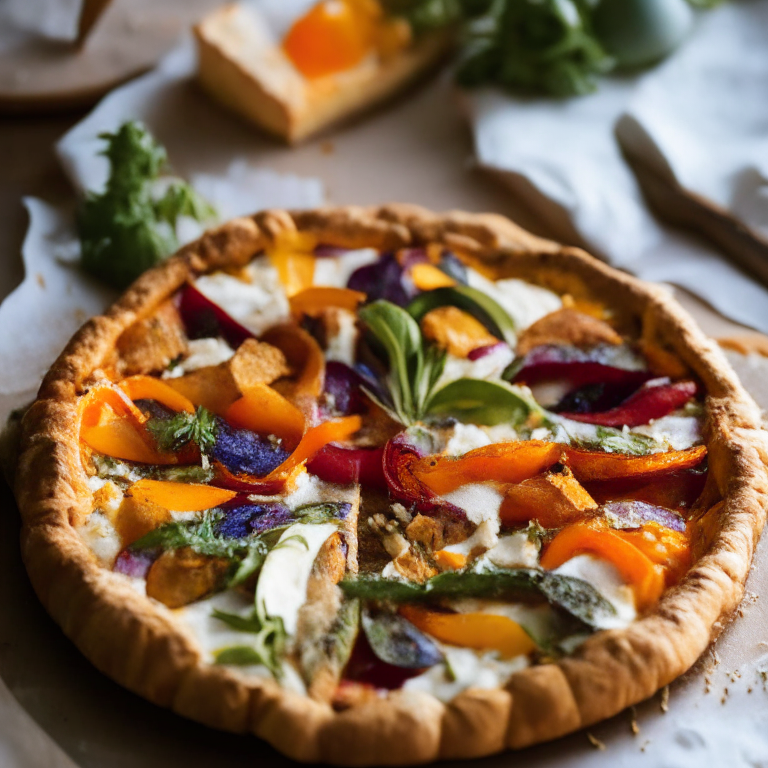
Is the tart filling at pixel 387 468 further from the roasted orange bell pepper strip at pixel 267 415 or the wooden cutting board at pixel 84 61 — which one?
the wooden cutting board at pixel 84 61

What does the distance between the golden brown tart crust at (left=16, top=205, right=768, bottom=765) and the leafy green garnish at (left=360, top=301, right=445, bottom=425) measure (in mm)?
929

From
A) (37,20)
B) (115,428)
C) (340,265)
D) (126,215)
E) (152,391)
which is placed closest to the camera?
(115,428)

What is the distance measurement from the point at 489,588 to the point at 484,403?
2.55 feet

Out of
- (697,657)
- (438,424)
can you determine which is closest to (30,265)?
(438,424)

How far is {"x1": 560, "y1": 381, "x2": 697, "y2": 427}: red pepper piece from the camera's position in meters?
3.38

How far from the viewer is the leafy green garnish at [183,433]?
321 centimetres

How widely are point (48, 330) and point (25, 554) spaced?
51.7 inches

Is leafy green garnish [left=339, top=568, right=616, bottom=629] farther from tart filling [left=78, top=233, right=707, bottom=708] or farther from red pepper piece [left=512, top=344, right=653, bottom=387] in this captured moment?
red pepper piece [left=512, top=344, right=653, bottom=387]

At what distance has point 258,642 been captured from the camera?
264 centimetres

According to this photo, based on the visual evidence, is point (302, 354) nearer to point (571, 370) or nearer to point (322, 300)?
point (322, 300)

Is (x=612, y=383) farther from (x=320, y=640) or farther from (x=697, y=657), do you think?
(x=320, y=640)

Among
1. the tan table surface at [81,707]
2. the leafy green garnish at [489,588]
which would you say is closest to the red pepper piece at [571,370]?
the leafy green garnish at [489,588]

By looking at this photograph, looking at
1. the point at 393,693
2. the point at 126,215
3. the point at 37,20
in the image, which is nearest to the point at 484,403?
the point at 393,693

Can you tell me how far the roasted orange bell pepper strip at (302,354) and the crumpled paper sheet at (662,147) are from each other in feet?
5.24
